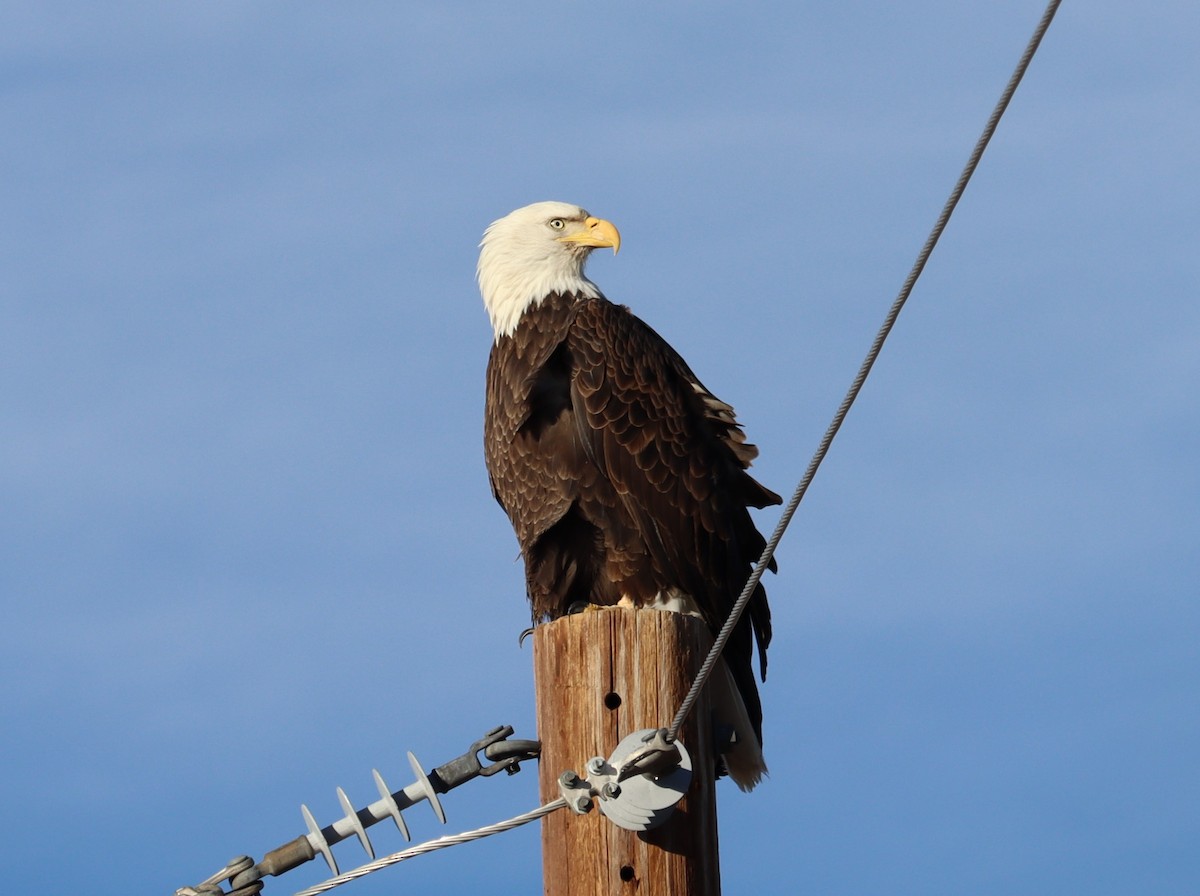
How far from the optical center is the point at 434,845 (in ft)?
11.7

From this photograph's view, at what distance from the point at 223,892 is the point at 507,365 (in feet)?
8.11

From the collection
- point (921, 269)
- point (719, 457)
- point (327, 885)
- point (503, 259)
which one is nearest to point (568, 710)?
point (327, 885)

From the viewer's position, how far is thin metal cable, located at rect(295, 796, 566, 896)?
11.7 feet

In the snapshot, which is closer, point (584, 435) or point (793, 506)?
point (793, 506)

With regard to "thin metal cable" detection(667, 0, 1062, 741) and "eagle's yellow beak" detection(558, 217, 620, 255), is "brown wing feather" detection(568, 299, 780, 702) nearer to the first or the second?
"eagle's yellow beak" detection(558, 217, 620, 255)

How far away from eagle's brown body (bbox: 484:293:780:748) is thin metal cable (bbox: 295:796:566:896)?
1801mm

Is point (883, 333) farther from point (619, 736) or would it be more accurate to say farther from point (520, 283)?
point (520, 283)

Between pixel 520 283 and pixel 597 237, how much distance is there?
1.37 ft

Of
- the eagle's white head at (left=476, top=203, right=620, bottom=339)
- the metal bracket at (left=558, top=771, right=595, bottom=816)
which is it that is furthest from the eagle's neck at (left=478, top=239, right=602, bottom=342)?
the metal bracket at (left=558, top=771, right=595, bottom=816)

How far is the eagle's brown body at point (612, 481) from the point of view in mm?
5523

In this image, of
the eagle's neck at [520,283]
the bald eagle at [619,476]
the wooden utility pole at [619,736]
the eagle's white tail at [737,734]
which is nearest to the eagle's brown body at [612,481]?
the bald eagle at [619,476]

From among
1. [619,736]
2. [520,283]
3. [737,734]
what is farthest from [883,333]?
[520,283]

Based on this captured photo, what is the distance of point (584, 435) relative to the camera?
5.57m

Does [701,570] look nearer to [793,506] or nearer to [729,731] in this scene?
[729,731]
